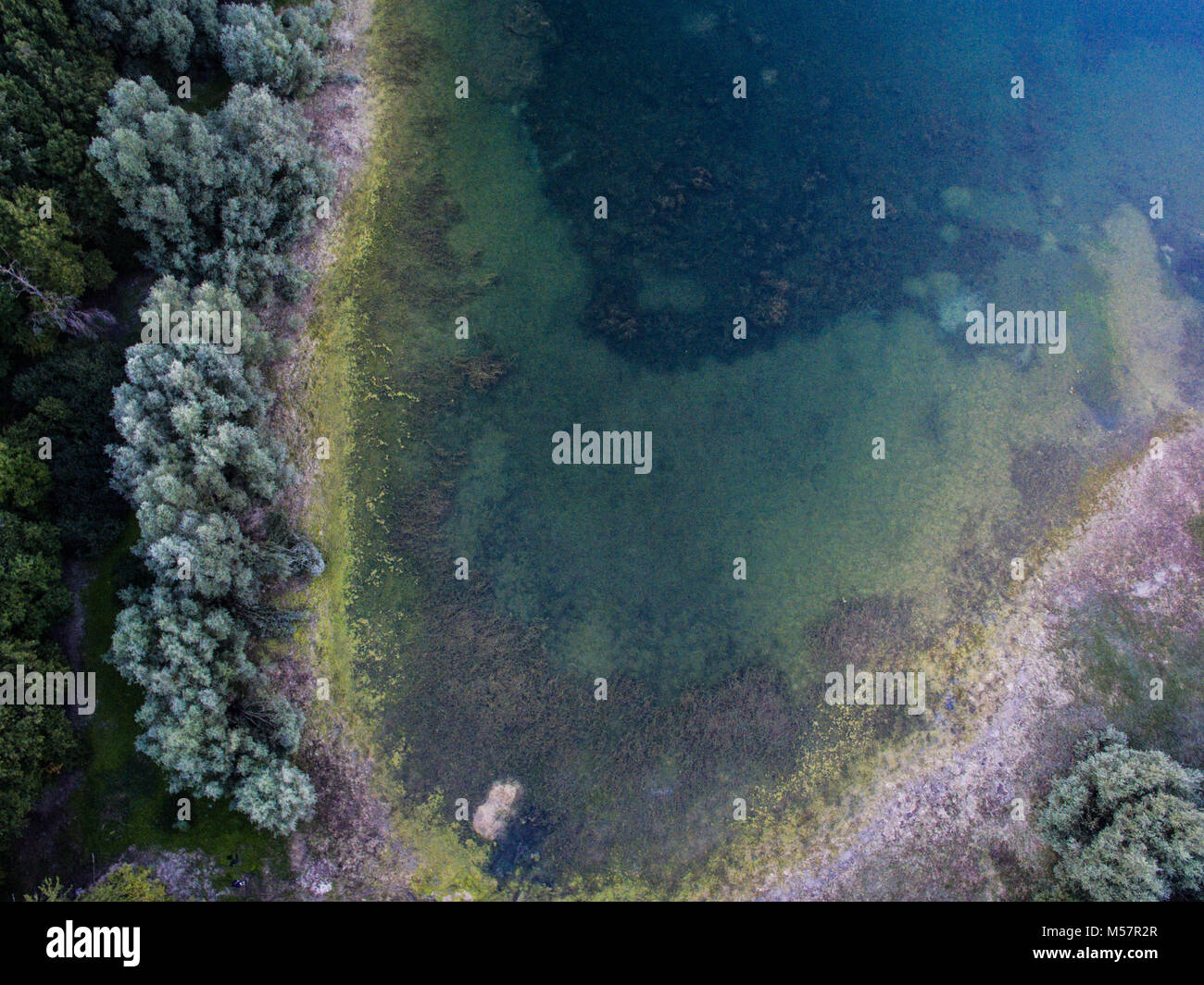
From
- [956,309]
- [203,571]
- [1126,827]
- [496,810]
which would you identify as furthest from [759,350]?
[203,571]

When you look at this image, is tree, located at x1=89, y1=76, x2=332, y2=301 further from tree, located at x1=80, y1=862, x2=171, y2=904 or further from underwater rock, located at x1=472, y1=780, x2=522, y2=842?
underwater rock, located at x1=472, y1=780, x2=522, y2=842

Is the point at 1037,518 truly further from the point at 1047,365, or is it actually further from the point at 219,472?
the point at 219,472

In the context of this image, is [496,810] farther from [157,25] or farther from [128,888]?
[157,25]

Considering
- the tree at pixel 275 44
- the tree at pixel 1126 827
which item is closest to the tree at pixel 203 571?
the tree at pixel 275 44

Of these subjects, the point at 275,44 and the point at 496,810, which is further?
the point at 275,44

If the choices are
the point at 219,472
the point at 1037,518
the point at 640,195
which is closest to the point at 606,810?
the point at 219,472

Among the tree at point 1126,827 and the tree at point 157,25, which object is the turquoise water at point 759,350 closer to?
the tree at point 1126,827
